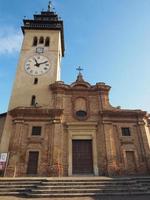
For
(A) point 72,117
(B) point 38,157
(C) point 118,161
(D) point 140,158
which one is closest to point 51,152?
(B) point 38,157

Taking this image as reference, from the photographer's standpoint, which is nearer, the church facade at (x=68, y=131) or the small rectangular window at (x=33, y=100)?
the church facade at (x=68, y=131)

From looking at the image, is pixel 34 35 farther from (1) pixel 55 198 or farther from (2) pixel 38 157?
(1) pixel 55 198

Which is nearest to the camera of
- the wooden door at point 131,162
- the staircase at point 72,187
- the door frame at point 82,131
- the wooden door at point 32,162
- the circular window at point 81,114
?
the staircase at point 72,187

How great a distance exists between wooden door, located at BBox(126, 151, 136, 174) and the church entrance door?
121 inches

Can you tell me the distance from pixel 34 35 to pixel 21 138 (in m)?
14.5

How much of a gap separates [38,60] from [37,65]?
0.73 metres

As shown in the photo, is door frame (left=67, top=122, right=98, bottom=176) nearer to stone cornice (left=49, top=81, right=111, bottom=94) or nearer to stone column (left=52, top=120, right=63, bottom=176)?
stone column (left=52, top=120, right=63, bottom=176)

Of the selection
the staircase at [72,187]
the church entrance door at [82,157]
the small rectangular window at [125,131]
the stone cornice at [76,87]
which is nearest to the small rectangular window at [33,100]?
the stone cornice at [76,87]

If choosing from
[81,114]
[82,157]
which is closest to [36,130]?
[81,114]

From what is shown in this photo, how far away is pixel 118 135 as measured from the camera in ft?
60.8

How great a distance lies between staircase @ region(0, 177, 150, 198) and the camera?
11.6 meters

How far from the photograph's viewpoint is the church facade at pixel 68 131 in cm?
1692

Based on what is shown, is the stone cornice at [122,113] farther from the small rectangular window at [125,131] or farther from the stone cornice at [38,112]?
the stone cornice at [38,112]

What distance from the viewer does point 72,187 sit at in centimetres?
1216
